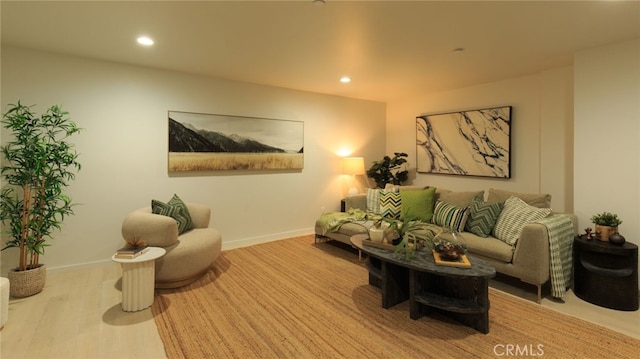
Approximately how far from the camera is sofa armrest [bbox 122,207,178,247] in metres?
2.96

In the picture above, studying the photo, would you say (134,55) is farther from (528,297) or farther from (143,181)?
Answer: (528,297)

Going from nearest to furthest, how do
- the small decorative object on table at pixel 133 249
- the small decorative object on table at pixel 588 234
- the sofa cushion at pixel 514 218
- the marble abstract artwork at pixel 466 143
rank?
the small decorative object on table at pixel 133 249, the small decorative object on table at pixel 588 234, the sofa cushion at pixel 514 218, the marble abstract artwork at pixel 466 143

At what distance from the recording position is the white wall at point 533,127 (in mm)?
3938

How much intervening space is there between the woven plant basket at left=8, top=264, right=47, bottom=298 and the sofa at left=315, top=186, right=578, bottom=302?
124 inches

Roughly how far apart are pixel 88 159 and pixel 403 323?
147 inches

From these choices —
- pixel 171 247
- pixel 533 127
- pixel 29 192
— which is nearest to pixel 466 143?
pixel 533 127

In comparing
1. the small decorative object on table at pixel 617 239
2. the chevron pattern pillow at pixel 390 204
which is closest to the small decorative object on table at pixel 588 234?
the small decorative object on table at pixel 617 239

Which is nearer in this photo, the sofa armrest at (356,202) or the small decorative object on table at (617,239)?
the small decorative object on table at (617,239)

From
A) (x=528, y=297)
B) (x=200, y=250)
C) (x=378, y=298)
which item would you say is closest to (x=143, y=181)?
(x=200, y=250)

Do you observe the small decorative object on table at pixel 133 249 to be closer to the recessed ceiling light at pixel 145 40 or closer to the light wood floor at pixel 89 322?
the light wood floor at pixel 89 322

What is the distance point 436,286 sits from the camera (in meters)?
2.68

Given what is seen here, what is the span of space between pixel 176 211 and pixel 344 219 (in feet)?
6.86

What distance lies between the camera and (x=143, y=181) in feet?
13.0

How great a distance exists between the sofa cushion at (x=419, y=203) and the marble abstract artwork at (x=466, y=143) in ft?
3.65
